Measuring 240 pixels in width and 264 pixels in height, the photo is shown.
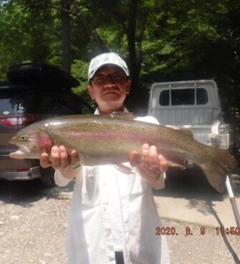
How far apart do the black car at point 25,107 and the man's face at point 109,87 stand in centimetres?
388

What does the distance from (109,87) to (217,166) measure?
887 millimetres

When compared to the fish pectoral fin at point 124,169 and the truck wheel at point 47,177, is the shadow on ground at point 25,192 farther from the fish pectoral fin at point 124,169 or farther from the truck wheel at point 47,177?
the fish pectoral fin at point 124,169

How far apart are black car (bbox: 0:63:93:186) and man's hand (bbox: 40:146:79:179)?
3.85 metres

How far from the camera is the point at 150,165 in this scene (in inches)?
78.9

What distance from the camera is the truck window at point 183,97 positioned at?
822cm

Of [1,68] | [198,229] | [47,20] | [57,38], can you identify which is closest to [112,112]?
[198,229]

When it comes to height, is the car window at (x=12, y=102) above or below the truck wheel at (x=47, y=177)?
above

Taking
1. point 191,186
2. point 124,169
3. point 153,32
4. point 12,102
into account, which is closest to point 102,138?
point 124,169

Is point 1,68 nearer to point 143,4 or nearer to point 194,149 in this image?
point 143,4

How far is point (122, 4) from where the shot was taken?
10.6 meters

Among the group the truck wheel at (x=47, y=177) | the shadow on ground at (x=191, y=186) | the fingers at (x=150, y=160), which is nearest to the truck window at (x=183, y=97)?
the shadow on ground at (x=191, y=186)

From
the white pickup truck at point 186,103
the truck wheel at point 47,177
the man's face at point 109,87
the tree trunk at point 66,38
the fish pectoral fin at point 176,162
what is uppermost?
the tree trunk at point 66,38

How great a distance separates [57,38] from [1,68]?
6.33 meters

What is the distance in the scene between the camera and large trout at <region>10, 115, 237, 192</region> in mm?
2164
